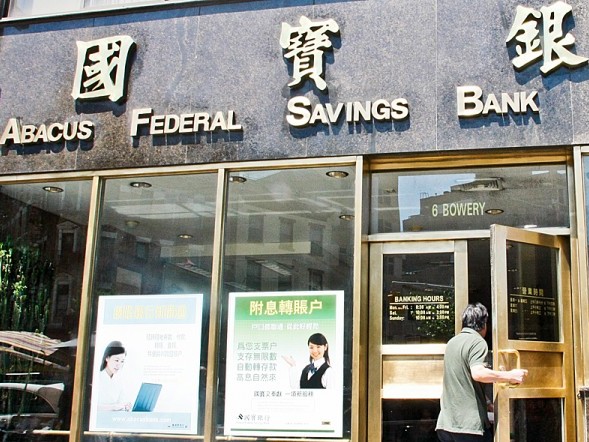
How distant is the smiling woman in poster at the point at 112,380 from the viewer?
668 centimetres

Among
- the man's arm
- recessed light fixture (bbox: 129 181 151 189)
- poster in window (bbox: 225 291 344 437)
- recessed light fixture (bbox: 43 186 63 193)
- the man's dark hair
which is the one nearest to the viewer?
the man's arm

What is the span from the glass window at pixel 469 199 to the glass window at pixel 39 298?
276 centimetres

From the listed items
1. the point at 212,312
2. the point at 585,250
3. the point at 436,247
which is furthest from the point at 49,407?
the point at 585,250

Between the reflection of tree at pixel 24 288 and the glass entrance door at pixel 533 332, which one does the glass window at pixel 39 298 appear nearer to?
the reflection of tree at pixel 24 288

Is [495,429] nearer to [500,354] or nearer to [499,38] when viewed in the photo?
[500,354]

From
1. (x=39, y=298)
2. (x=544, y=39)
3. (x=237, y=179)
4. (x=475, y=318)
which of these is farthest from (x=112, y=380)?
(x=544, y=39)

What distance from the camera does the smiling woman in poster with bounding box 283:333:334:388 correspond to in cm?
623

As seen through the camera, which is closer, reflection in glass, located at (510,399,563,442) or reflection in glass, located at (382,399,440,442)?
reflection in glass, located at (510,399,563,442)

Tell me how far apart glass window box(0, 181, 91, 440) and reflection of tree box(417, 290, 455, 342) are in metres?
3.04

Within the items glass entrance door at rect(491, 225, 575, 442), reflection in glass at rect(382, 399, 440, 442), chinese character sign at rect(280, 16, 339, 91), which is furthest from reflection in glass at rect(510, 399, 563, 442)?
chinese character sign at rect(280, 16, 339, 91)

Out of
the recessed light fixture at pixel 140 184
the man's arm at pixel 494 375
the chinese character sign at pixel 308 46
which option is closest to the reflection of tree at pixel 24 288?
the recessed light fixture at pixel 140 184

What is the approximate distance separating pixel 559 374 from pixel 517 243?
3.47ft

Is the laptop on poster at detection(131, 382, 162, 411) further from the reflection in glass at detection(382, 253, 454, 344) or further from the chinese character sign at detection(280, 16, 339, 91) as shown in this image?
the chinese character sign at detection(280, 16, 339, 91)

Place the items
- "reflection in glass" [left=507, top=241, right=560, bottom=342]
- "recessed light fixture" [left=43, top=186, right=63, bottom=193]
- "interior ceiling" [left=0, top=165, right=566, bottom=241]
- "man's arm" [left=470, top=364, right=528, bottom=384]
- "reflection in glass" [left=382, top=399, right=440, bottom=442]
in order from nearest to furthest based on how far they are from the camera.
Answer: "man's arm" [left=470, top=364, right=528, bottom=384] → "reflection in glass" [left=507, top=241, right=560, bottom=342] → "reflection in glass" [left=382, top=399, right=440, bottom=442] → "interior ceiling" [left=0, top=165, right=566, bottom=241] → "recessed light fixture" [left=43, top=186, right=63, bottom=193]
